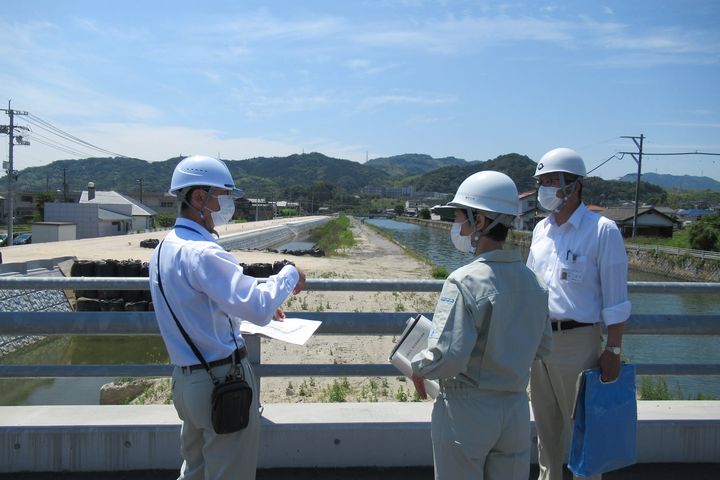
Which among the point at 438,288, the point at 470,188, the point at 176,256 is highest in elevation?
the point at 470,188

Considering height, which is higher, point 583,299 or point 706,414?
point 583,299

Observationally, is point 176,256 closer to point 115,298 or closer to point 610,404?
point 610,404

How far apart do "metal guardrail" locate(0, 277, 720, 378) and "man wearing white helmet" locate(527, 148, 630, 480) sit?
78cm

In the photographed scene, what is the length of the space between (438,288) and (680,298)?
32447 millimetres

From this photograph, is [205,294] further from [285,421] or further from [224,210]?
[285,421]

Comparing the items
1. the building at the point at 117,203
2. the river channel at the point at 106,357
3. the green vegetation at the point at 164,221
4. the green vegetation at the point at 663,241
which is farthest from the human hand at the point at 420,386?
the green vegetation at the point at 164,221

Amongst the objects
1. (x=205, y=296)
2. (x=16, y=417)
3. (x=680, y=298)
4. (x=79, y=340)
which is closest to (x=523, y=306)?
(x=205, y=296)

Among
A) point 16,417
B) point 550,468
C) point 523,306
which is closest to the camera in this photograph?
point 523,306

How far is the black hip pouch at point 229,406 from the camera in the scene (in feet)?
7.51

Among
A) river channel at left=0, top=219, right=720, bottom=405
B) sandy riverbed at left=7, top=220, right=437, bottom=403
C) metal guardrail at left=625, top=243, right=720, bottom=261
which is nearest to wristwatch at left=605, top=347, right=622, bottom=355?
sandy riverbed at left=7, top=220, right=437, bottom=403

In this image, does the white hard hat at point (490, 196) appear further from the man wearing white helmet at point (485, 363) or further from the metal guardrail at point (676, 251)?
the metal guardrail at point (676, 251)

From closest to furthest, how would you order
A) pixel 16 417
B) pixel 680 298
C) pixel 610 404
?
pixel 610 404 < pixel 16 417 < pixel 680 298

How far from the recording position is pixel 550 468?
→ 3.21 metres

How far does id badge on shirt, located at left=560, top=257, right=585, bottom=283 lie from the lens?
3.08 metres
